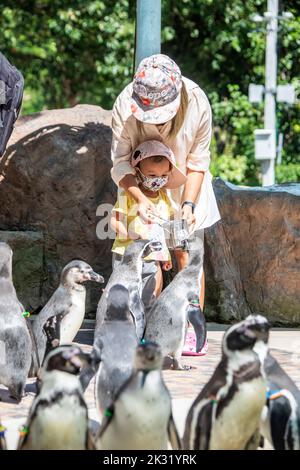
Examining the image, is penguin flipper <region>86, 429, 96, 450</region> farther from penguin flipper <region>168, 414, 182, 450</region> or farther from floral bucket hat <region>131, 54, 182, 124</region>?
floral bucket hat <region>131, 54, 182, 124</region>

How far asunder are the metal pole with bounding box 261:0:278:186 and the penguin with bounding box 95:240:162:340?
11.2 meters

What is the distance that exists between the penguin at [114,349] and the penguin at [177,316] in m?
1.11

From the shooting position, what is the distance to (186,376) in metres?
5.87

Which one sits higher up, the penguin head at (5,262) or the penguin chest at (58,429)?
the penguin head at (5,262)

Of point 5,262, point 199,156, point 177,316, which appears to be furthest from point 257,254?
point 5,262

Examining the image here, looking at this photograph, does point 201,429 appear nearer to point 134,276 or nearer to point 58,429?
point 58,429

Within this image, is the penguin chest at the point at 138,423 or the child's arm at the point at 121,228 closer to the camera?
the penguin chest at the point at 138,423

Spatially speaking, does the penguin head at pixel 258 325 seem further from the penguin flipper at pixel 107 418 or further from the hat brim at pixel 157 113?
the hat brim at pixel 157 113

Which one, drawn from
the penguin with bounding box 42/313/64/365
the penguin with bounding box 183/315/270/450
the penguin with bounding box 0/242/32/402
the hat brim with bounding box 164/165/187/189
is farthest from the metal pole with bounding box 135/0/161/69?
the penguin with bounding box 183/315/270/450

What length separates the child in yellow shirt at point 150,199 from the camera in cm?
661

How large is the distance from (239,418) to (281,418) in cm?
26

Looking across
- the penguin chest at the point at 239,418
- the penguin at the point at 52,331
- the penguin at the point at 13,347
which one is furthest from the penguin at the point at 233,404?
the penguin at the point at 52,331

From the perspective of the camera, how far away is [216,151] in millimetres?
21875

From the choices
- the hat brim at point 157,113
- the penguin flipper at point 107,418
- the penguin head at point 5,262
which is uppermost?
the hat brim at point 157,113
